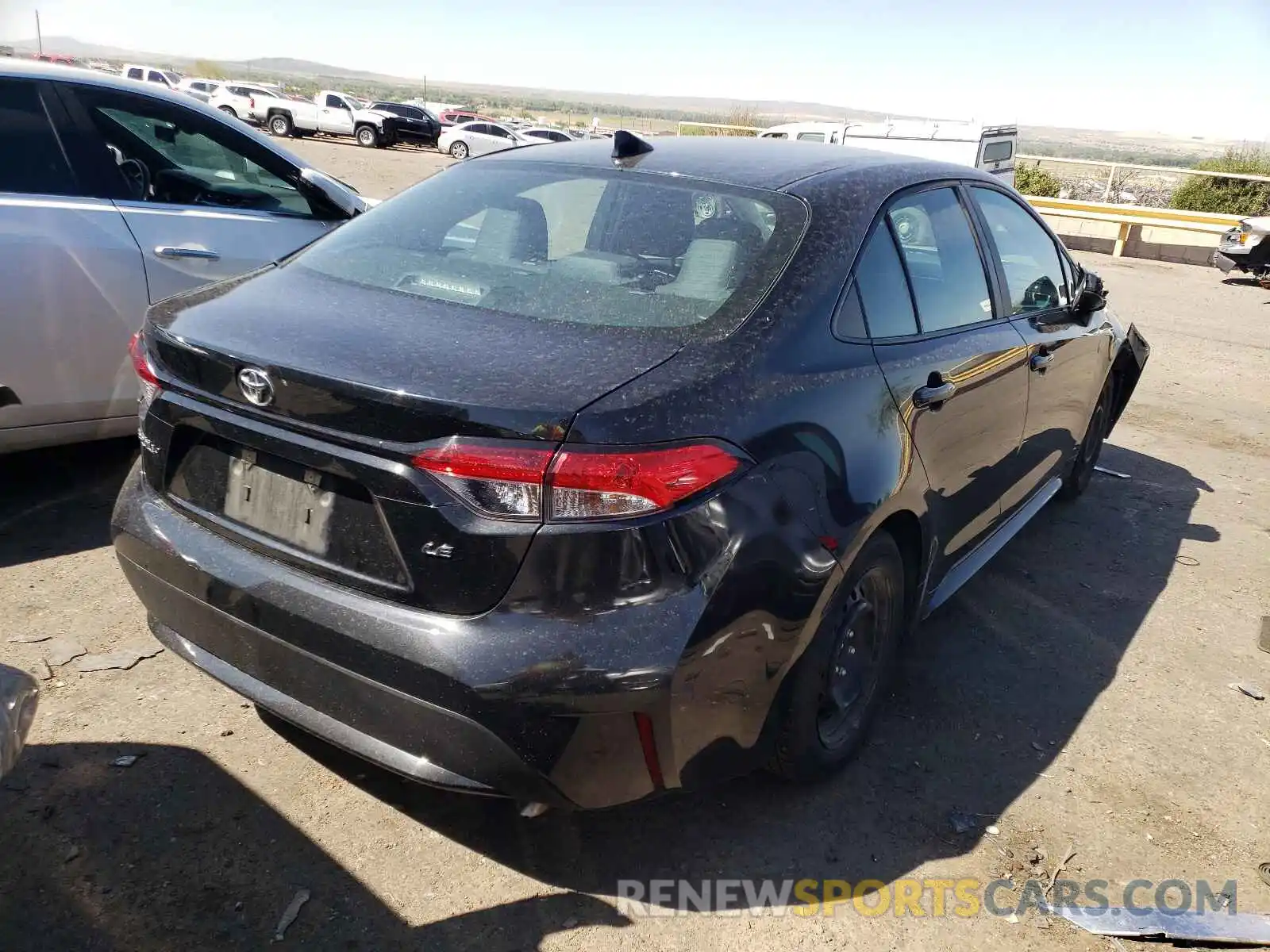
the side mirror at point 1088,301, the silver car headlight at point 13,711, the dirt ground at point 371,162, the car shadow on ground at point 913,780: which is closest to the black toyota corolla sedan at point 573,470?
the car shadow on ground at point 913,780

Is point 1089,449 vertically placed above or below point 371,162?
above

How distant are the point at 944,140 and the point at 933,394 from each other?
15277 millimetres

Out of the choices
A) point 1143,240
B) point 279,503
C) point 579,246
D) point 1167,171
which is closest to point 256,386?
point 279,503

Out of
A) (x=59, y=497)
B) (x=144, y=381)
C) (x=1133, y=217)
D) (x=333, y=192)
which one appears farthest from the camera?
(x=1133, y=217)

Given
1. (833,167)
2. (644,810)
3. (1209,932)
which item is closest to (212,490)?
(644,810)

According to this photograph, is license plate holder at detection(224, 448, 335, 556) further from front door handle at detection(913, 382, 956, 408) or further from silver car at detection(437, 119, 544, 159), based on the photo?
silver car at detection(437, 119, 544, 159)

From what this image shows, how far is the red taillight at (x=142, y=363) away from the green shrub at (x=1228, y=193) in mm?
Result: 21965

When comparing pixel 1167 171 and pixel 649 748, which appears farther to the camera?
pixel 1167 171

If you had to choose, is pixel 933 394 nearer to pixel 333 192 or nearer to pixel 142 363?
pixel 142 363

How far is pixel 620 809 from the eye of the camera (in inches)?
110

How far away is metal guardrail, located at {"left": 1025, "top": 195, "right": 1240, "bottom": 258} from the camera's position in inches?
687

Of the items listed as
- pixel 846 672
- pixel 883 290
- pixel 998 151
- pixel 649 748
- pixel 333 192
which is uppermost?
pixel 998 151

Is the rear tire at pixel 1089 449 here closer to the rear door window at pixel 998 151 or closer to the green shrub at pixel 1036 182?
the rear door window at pixel 998 151

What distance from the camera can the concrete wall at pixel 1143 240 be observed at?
18.1m
